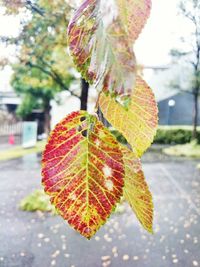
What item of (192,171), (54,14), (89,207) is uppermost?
(54,14)

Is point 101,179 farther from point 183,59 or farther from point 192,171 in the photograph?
point 183,59

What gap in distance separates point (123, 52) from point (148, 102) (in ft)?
0.28

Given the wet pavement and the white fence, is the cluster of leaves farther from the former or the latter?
the white fence

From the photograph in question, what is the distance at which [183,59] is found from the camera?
13.3 m

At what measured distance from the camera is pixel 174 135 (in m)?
15.9

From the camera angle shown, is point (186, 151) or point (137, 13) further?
point (186, 151)

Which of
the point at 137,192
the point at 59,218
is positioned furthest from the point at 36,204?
the point at 137,192

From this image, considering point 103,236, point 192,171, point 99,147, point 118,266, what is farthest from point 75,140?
point 192,171

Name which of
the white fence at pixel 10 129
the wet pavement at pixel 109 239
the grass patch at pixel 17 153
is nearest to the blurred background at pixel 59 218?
the wet pavement at pixel 109 239

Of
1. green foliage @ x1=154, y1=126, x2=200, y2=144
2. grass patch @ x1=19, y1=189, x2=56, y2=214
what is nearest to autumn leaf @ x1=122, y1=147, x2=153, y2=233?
grass patch @ x1=19, y1=189, x2=56, y2=214

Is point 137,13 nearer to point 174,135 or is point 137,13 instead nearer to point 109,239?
point 109,239

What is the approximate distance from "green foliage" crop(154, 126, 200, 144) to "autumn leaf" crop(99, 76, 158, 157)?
1561 centimetres

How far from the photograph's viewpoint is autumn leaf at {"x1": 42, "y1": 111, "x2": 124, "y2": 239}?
7.7 inches

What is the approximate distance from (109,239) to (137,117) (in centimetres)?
448
